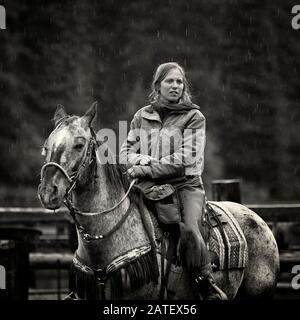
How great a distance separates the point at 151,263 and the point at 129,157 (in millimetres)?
775

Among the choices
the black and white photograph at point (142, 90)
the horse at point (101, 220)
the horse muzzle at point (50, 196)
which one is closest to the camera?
the horse muzzle at point (50, 196)

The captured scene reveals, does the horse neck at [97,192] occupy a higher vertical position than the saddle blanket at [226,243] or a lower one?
higher

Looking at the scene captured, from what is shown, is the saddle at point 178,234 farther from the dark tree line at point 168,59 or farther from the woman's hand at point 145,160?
the dark tree line at point 168,59

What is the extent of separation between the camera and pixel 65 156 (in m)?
4.61

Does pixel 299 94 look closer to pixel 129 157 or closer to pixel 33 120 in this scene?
pixel 33 120

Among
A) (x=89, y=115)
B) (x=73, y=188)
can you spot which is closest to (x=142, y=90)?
(x=89, y=115)

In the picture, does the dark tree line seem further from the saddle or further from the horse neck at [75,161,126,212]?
the horse neck at [75,161,126,212]

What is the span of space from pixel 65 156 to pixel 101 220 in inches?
21.3

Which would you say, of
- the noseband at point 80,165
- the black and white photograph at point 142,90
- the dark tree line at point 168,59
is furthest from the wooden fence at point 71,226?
the dark tree line at point 168,59

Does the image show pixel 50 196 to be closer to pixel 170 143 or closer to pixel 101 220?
pixel 101 220

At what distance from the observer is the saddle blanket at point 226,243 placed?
547 cm

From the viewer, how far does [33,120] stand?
1844cm

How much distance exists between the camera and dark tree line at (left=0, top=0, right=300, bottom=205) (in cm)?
1867
